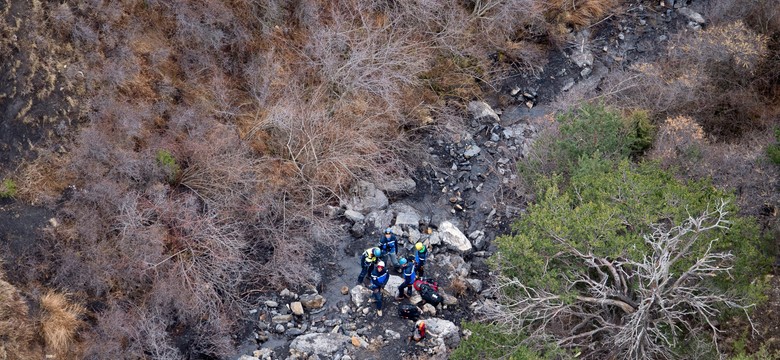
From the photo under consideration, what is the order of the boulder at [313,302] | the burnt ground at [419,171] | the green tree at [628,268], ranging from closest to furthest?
the green tree at [628,268] < the burnt ground at [419,171] < the boulder at [313,302]

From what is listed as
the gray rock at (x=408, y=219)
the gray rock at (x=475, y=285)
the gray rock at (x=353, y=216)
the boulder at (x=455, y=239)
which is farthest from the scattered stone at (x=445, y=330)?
the gray rock at (x=353, y=216)

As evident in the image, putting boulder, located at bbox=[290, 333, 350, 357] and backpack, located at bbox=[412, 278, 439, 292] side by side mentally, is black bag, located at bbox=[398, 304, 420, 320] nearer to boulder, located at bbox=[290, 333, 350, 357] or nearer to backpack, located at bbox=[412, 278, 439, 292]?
backpack, located at bbox=[412, 278, 439, 292]

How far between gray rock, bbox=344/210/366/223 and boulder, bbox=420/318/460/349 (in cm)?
323

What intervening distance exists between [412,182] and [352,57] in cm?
335

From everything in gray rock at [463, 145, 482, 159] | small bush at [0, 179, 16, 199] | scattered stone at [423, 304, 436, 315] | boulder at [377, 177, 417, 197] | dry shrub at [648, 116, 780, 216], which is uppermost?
small bush at [0, 179, 16, 199]

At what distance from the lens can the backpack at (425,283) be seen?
16.1m

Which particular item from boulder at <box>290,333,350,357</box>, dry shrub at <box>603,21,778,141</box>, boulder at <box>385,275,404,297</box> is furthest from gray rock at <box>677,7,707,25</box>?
boulder at <box>290,333,350,357</box>

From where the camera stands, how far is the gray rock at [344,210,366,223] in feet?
58.2

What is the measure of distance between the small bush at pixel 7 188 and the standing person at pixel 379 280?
7.26 meters

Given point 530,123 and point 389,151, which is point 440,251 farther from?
point 530,123

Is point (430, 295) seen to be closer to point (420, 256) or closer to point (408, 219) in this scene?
point (420, 256)

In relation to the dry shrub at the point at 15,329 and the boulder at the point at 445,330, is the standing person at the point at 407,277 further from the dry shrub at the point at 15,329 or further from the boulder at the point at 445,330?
the dry shrub at the point at 15,329

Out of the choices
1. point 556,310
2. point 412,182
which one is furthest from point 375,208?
point 556,310

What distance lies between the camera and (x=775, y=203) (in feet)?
49.0
